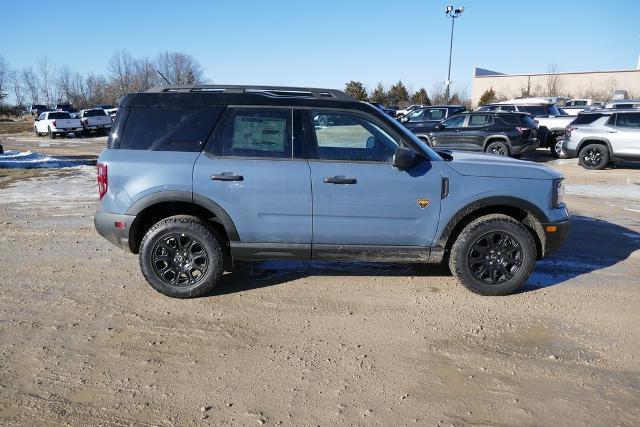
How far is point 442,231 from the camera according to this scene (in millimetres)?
4672

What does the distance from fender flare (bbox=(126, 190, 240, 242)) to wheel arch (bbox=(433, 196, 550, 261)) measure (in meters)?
1.94

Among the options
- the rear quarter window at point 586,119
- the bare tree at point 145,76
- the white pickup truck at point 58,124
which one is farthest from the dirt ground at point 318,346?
the bare tree at point 145,76

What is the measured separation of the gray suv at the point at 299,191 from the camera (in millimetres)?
4559

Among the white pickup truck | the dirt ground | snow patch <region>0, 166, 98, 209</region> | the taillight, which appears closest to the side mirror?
the dirt ground

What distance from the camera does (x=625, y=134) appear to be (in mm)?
13633

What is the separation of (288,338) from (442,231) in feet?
5.75

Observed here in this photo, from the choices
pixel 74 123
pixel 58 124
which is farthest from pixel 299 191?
pixel 58 124

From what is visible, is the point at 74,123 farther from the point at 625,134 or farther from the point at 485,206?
the point at 485,206

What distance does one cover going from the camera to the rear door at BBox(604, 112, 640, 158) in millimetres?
13469

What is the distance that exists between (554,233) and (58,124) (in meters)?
30.7

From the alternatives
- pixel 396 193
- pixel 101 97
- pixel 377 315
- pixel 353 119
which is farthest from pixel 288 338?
pixel 101 97

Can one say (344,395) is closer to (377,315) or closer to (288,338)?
(288,338)

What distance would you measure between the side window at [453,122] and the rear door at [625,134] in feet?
13.2

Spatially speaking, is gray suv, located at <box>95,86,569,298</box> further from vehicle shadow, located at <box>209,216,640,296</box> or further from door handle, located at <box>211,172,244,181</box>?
vehicle shadow, located at <box>209,216,640,296</box>
